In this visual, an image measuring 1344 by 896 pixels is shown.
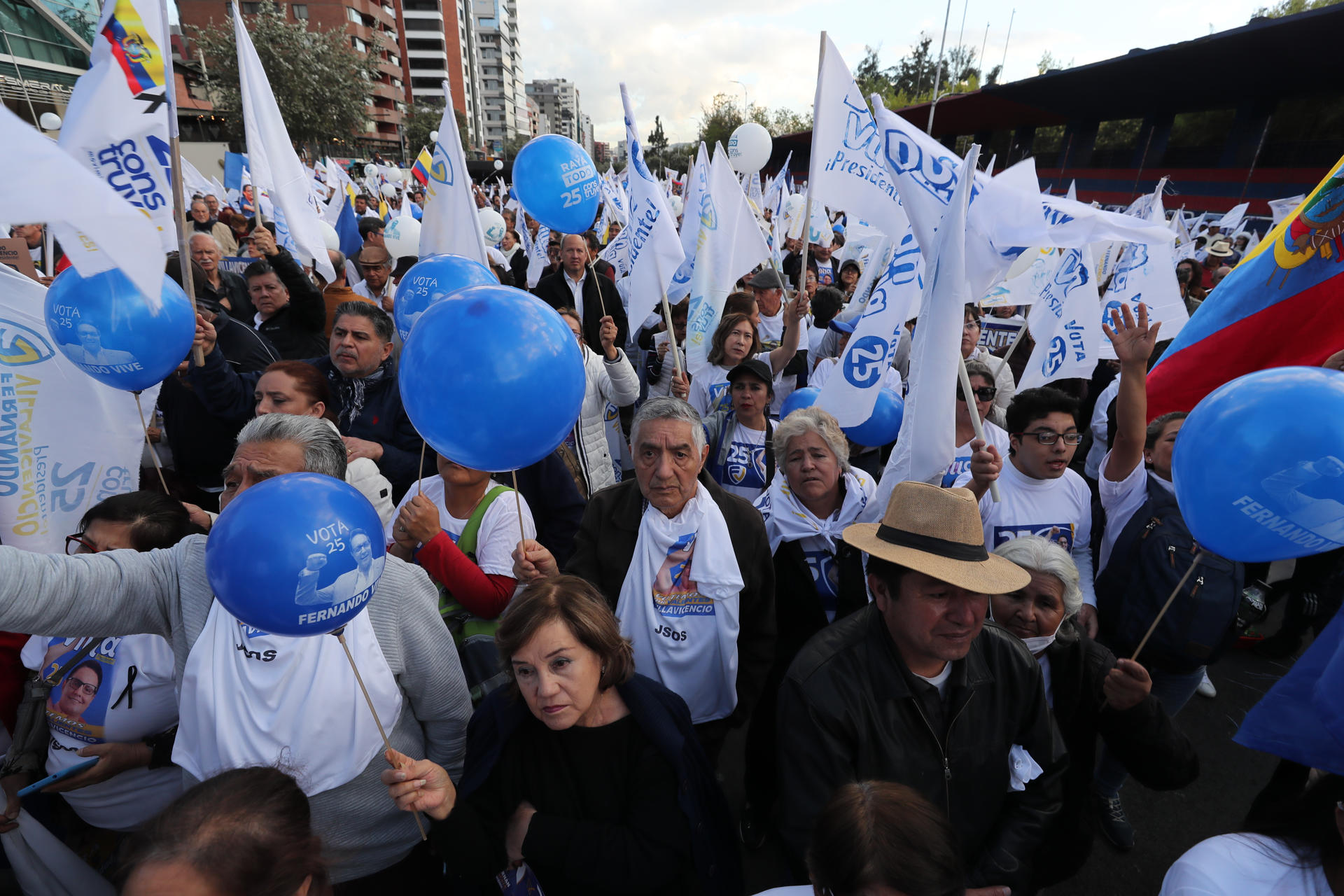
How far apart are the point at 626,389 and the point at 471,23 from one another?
378ft

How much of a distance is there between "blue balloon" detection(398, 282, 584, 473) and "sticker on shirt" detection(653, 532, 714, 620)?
74cm

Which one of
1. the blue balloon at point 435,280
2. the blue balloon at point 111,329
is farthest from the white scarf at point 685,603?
the blue balloon at point 111,329

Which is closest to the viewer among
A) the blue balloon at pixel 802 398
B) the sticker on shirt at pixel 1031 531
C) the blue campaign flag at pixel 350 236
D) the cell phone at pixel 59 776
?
the cell phone at pixel 59 776

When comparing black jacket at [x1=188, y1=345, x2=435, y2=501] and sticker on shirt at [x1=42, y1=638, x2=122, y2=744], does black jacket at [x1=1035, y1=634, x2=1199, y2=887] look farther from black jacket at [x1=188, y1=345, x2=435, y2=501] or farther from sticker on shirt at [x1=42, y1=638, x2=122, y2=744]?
sticker on shirt at [x1=42, y1=638, x2=122, y2=744]

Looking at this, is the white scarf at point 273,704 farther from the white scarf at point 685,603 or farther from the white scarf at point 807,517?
the white scarf at point 807,517

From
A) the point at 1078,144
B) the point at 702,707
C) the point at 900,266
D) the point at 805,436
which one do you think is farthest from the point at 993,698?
the point at 1078,144

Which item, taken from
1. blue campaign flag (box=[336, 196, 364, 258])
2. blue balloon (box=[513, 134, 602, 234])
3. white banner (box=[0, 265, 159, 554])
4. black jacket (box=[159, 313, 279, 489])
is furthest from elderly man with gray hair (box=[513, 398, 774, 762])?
blue campaign flag (box=[336, 196, 364, 258])

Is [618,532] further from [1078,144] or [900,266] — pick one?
[1078,144]

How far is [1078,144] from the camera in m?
27.2

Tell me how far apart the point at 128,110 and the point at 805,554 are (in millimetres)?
3688

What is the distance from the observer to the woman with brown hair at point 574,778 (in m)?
1.74

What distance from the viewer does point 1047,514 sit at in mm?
2889

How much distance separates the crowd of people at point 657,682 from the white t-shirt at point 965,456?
296mm

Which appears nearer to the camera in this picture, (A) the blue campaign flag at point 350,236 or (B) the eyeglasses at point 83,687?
(B) the eyeglasses at point 83,687
